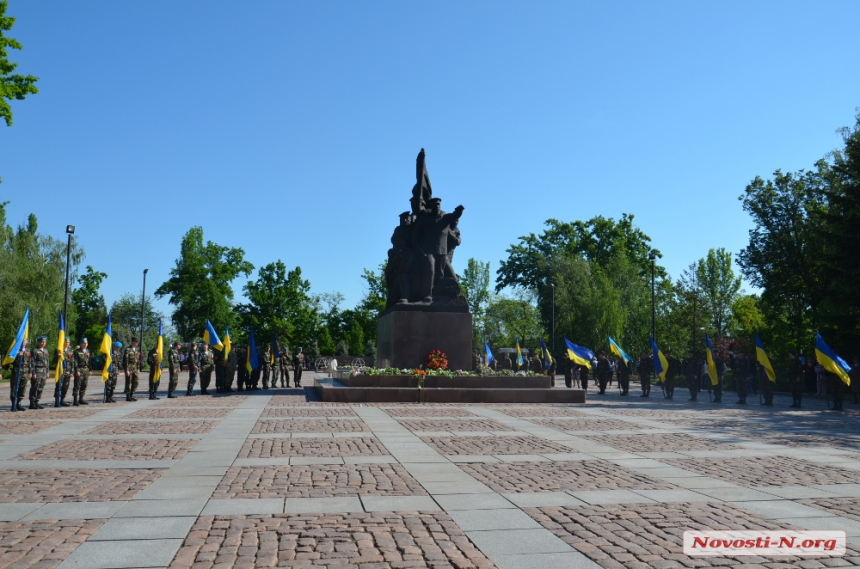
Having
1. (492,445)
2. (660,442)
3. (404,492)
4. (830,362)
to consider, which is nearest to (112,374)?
(492,445)

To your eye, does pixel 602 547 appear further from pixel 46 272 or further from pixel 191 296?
pixel 191 296

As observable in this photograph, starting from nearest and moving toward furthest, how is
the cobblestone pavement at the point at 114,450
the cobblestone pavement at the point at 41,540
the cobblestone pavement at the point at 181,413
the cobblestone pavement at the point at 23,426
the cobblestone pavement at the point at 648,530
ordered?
the cobblestone pavement at the point at 41,540 → the cobblestone pavement at the point at 648,530 → the cobblestone pavement at the point at 114,450 → the cobblestone pavement at the point at 23,426 → the cobblestone pavement at the point at 181,413

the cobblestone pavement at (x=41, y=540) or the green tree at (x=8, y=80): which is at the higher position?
the green tree at (x=8, y=80)

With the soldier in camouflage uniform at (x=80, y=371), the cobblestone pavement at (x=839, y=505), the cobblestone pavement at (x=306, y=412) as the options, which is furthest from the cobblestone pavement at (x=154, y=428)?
the cobblestone pavement at (x=839, y=505)

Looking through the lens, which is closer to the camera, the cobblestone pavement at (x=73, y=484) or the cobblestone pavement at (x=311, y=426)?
the cobblestone pavement at (x=73, y=484)

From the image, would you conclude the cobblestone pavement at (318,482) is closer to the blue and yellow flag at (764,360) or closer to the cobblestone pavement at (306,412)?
the cobblestone pavement at (306,412)

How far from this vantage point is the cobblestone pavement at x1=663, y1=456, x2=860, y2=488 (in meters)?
8.34

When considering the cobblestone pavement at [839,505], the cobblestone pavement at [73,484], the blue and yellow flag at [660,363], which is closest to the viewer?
the cobblestone pavement at [839,505]

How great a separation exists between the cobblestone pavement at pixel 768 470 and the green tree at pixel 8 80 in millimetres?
18412

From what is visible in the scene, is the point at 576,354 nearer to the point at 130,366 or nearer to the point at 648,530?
the point at 130,366

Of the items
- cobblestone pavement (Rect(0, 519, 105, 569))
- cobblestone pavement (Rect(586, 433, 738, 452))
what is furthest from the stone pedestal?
cobblestone pavement (Rect(0, 519, 105, 569))

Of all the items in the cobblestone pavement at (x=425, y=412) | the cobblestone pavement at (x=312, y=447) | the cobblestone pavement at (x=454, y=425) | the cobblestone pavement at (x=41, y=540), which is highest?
the cobblestone pavement at (x=425, y=412)

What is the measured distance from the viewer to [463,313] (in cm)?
2405

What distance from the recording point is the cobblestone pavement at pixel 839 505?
21.7 ft
